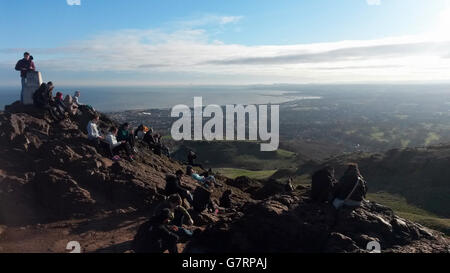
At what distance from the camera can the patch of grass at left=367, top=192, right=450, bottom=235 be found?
1730 centimetres

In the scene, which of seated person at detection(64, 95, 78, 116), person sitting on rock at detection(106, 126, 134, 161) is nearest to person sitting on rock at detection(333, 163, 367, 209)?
person sitting on rock at detection(106, 126, 134, 161)

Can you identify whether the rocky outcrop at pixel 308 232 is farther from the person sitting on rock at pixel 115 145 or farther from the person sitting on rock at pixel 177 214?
the person sitting on rock at pixel 115 145

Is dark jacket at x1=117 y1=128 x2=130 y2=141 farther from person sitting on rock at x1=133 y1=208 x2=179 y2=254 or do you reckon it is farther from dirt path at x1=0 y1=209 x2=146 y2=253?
person sitting on rock at x1=133 y1=208 x2=179 y2=254

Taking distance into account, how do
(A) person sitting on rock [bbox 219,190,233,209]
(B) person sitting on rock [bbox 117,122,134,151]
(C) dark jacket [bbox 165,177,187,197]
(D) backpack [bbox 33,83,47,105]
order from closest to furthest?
(C) dark jacket [bbox 165,177,187,197] → (A) person sitting on rock [bbox 219,190,233,209] → (B) person sitting on rock [bbox 117,122,134,151] → (D) backpack [bbox 33,83,47,105]

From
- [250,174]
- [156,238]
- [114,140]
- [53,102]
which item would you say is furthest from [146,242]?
[250,174]

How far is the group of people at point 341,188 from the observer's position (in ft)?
33.5

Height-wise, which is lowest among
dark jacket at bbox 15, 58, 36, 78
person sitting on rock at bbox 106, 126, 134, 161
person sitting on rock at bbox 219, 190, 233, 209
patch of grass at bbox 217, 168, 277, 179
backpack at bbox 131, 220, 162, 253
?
patch of grass at bbox 217, 168, 277, 179

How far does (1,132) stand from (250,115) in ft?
403

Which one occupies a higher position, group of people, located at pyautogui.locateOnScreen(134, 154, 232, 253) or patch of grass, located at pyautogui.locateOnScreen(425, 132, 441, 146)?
group of people, located at pyautogui.locateOnScreen(134, 154, 232, 253)

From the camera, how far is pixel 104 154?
14469 millimetres

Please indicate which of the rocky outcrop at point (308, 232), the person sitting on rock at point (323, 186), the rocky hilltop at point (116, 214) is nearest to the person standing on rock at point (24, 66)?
the rocky hilltop at point (116, 214)

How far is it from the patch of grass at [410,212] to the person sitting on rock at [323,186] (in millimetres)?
9525

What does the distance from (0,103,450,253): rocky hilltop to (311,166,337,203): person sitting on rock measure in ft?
1.25

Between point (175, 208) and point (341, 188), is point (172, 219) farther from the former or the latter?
point (341, 188)
